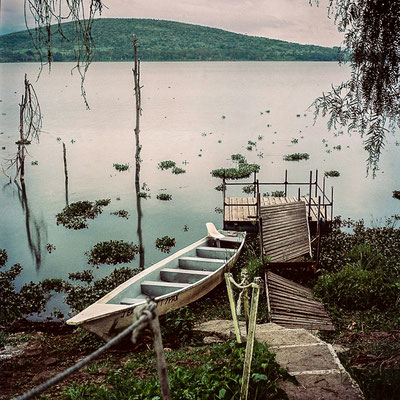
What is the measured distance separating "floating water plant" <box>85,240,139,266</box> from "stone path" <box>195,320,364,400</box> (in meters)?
12.2

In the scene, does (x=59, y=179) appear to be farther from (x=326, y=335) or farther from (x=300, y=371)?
(x=300, y=371)

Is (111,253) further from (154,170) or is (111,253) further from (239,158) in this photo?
(239,158)

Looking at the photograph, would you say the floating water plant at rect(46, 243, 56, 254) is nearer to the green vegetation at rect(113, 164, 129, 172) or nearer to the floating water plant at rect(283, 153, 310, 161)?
the green vegetation at rect(113, 164, 129, 172)

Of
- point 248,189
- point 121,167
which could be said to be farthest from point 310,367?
point 121,167

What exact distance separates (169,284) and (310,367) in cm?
819

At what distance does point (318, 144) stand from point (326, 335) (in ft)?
134

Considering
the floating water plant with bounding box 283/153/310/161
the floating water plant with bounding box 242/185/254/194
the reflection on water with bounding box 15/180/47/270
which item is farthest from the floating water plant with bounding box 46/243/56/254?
the floating water plant with bounding box 283/153/310/161

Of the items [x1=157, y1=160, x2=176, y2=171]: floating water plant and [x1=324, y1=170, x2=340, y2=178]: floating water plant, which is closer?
[x1=324, y1=170, x2=340, y2=178]: floating water plant

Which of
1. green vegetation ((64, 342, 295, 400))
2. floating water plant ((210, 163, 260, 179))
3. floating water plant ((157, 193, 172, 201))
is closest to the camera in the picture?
green vegetation ((64, 342, 295, 400))

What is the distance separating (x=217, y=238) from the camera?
62.4ft

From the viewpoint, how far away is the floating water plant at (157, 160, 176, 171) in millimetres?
40344

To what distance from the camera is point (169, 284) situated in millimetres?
14969

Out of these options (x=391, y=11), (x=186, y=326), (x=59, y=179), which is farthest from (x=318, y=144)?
(x=391, y=11)

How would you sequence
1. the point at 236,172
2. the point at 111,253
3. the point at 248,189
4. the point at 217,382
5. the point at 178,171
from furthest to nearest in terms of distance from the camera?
the point at 178,171 < the point at 236,172 < the point at 248,189 < the point at 111,253 < the point at 217,382
